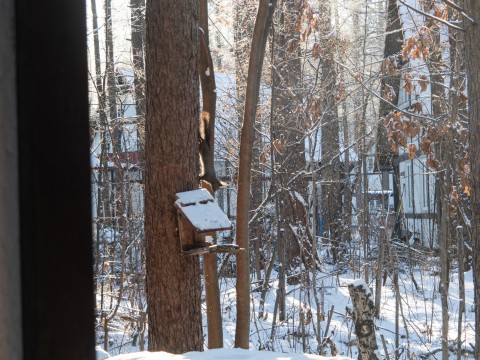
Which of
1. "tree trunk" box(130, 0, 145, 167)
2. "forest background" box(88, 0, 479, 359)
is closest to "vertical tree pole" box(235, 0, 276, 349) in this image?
"forest background" box(88, 0, 479, 359)

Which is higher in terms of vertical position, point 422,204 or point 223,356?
point 422,204

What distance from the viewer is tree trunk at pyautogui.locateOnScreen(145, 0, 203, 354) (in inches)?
231

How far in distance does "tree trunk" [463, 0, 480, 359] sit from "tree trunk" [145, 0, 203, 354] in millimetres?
2562

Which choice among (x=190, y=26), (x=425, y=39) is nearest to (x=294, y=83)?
(x=425, y=39)

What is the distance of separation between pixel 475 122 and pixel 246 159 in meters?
2.45

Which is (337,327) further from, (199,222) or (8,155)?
(8,155)

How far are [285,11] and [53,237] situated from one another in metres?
12.6

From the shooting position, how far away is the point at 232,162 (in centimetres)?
1345

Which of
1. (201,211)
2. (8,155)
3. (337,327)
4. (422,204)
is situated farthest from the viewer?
(422,204)

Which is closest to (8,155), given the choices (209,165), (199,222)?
(199,222)

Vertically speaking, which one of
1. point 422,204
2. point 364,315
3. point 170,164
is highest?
point 170,164

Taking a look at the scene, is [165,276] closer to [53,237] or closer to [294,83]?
[53,237]

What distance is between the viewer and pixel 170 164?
6.04 meters

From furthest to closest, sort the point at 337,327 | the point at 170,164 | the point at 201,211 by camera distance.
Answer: the point at 337,327
the point at 170,164
the point at 201,211
